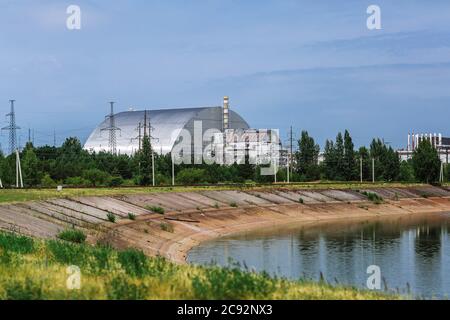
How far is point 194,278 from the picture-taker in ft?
50.6

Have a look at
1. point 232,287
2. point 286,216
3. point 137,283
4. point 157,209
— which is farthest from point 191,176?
point 232,287

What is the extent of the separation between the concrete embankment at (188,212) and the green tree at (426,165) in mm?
20627

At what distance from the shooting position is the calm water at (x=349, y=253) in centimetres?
3006

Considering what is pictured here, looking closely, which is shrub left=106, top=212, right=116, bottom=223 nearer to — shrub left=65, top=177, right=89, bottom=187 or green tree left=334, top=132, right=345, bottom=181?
shrub left=65, top=177, right=89, bottom=187

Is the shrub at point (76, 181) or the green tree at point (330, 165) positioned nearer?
the shrub at point (76, 181)

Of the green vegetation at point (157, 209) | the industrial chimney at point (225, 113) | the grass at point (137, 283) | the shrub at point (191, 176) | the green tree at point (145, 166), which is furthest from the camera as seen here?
the industrial chimney at point (225, 113)

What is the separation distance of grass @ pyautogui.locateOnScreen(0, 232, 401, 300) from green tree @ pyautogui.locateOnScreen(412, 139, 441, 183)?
333 feet

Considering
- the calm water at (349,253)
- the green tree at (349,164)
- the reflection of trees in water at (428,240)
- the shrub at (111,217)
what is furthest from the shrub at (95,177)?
the green tree at (349,164)

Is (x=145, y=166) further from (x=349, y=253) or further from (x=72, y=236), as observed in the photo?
(x=72, y=236)

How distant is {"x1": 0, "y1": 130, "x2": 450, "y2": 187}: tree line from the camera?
8875 cm

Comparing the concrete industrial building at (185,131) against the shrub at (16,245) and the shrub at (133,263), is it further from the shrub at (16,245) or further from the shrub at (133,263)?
the shrub at (133,263)

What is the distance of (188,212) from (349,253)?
19.3 m

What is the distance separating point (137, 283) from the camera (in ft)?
50.1

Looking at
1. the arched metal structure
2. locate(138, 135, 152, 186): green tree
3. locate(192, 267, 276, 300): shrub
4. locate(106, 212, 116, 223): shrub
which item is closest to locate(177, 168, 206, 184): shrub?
locate(138, 135, 152, 186): green tree
